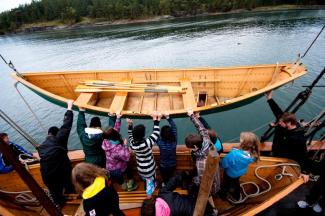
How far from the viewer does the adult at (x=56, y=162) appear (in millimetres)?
3621

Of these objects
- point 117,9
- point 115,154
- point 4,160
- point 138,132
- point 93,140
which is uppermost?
point 117,9

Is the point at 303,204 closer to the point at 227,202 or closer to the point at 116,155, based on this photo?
the point at 227,202

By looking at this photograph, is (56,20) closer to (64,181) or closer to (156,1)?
(156,1)

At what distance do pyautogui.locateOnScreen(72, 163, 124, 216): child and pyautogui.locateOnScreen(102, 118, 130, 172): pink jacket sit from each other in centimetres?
114

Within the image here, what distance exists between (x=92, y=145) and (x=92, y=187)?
146cm

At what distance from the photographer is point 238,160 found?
11.4 ft

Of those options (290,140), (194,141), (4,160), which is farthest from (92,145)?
(290,140)

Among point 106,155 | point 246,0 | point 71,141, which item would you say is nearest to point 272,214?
point 106,155

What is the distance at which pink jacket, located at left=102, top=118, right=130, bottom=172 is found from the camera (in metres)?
3.79

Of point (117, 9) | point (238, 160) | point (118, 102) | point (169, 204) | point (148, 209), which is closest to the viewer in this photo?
point (148, 209)

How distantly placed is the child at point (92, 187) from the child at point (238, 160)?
76.3 inches

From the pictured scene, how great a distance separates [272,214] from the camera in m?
4.41

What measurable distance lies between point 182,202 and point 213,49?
23.6 meters

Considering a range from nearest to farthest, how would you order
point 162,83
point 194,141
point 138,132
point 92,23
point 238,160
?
1. point 194,141
2. point 138,132
3. point 238,160
4. point 162,83
5. point 92,23
